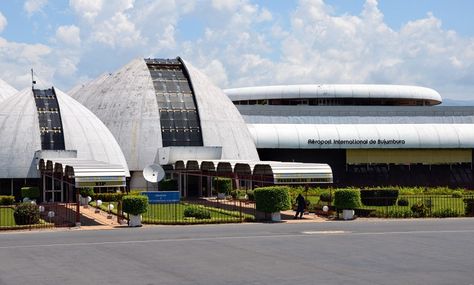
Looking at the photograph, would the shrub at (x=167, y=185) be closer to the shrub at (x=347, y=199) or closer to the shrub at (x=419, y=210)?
the shrub at (x=347, y=199)

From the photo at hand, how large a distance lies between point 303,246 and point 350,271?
6.33 metres

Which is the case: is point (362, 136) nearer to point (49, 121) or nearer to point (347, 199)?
point (49, 121)

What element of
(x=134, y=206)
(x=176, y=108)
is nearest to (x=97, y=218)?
(x=134, y=206)

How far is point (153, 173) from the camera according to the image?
181 feet

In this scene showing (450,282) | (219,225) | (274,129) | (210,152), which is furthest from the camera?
(274,129)

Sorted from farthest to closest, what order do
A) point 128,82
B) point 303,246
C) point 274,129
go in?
point 274,129 < point 128,82 < point 303,246

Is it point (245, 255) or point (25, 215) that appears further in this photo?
point (25, 215)

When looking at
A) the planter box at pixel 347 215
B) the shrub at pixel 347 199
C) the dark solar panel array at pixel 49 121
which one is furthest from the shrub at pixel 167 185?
the planter box at pixel 347 215

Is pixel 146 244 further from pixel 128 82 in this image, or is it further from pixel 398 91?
pixel 398 91

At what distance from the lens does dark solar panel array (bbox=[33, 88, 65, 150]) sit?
176 feet

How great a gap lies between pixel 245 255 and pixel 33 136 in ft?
103

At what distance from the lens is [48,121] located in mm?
54844

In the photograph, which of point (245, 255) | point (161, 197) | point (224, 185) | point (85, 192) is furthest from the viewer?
point (224, 185)

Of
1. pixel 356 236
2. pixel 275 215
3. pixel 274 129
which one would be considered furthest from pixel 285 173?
pixel 274 129
